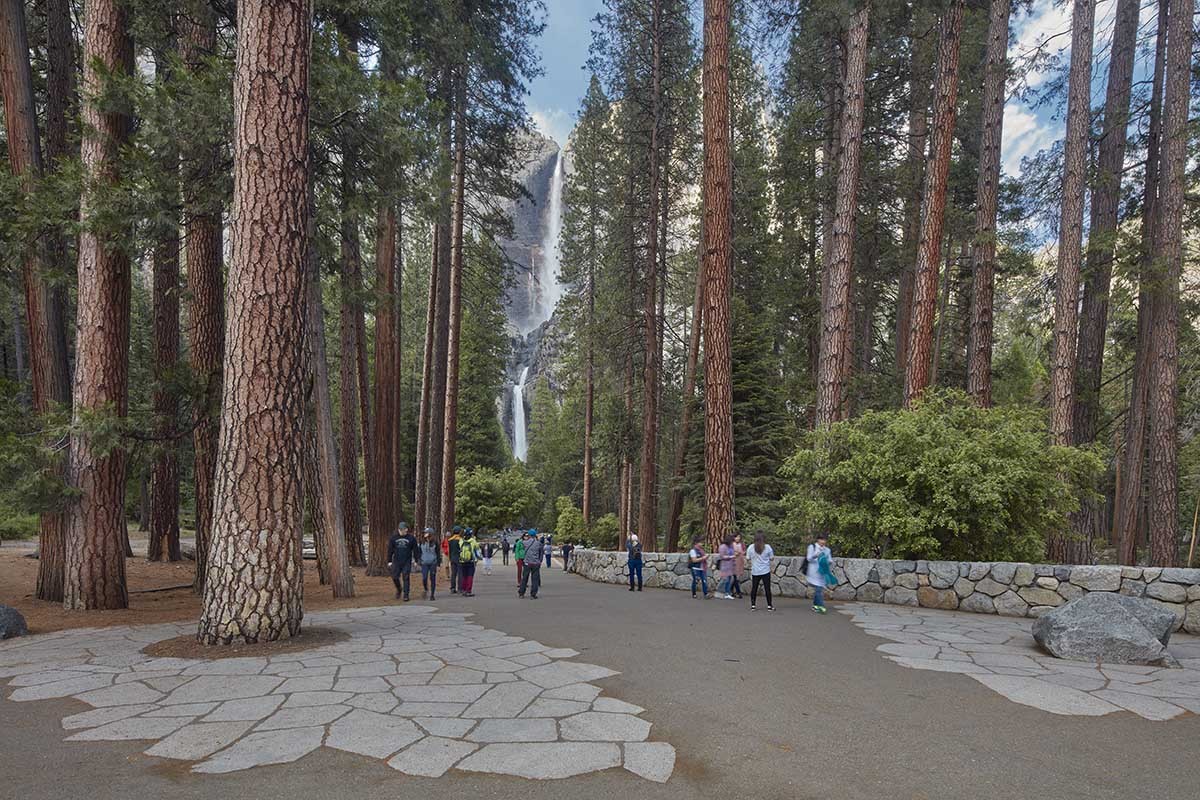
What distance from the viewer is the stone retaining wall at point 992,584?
7.25 meters

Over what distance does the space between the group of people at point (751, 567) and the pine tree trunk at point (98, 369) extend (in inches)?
330

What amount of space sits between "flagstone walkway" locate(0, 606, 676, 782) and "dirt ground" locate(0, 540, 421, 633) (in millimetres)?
1812

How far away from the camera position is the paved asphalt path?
2930 mm

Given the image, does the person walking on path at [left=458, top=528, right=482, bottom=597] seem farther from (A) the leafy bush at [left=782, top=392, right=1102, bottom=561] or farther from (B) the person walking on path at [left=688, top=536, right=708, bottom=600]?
(A) the leafy bush at [left=782, top=392, right=1102, bottom=561]

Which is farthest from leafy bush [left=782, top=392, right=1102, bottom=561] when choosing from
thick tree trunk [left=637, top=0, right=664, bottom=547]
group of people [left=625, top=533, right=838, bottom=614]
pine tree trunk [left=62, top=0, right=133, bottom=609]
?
pine tree trunk [left=62, top=0, right=133, bottom=609]

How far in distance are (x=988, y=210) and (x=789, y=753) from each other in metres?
12.3

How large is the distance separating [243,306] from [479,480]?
28.2 metres

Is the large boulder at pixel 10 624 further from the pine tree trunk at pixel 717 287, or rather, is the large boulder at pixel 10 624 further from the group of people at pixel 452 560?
the pine tree trunk at pixel 717 287

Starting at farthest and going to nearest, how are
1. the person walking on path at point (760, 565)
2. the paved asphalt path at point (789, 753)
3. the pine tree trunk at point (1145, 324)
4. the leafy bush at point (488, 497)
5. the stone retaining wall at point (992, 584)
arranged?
1. the leafy bush at point (488, 497)
2. the pine tree trunk at point (1145, 324)
3. the person walking on path at point (760, 565)
4. the stone retaining wall at point (992, 584)
5. the paved asphalt path at point (789, 753)

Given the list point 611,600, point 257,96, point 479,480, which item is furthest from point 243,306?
point 479,480

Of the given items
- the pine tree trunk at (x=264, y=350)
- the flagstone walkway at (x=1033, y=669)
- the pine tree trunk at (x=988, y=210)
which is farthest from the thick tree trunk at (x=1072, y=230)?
the pine tree trunk at (x=264, y=350)

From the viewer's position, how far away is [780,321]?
895 inches

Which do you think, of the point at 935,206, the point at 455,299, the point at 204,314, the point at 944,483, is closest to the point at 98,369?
the point at 204,314

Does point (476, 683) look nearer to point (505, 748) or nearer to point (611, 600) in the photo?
point (505, 748)
